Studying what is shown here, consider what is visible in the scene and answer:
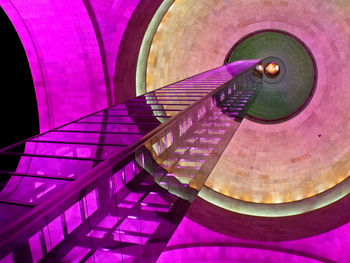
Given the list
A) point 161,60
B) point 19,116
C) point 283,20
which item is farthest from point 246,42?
point 19,116

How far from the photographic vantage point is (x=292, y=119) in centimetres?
1293

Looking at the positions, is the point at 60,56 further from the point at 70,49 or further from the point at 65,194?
the point at 65,194

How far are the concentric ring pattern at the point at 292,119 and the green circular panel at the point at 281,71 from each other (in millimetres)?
268

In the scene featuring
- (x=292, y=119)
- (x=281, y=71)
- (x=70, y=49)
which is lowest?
(x=292, y=119)

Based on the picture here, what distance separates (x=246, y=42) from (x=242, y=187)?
19.8ft

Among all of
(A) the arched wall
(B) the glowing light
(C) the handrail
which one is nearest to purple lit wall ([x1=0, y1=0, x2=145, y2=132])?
(A) the arched wall

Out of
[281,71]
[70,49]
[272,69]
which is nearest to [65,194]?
[70,49]

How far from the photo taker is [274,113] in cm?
1322

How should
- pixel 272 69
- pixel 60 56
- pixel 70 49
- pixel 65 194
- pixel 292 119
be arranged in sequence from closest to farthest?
pixel 65 194
pixel 70 49
pixel 60 56
pixel 292 119
pixel 272 69

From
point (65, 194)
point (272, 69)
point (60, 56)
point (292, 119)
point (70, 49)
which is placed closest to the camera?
point (65, 194)

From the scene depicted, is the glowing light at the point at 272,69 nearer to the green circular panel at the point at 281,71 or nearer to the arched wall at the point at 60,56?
the green circular panel at the point at 281,71

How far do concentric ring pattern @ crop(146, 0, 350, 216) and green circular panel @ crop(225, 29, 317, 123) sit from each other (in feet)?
0.88

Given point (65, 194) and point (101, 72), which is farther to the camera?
point (101, 72)

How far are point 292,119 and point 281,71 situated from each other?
2277mm
